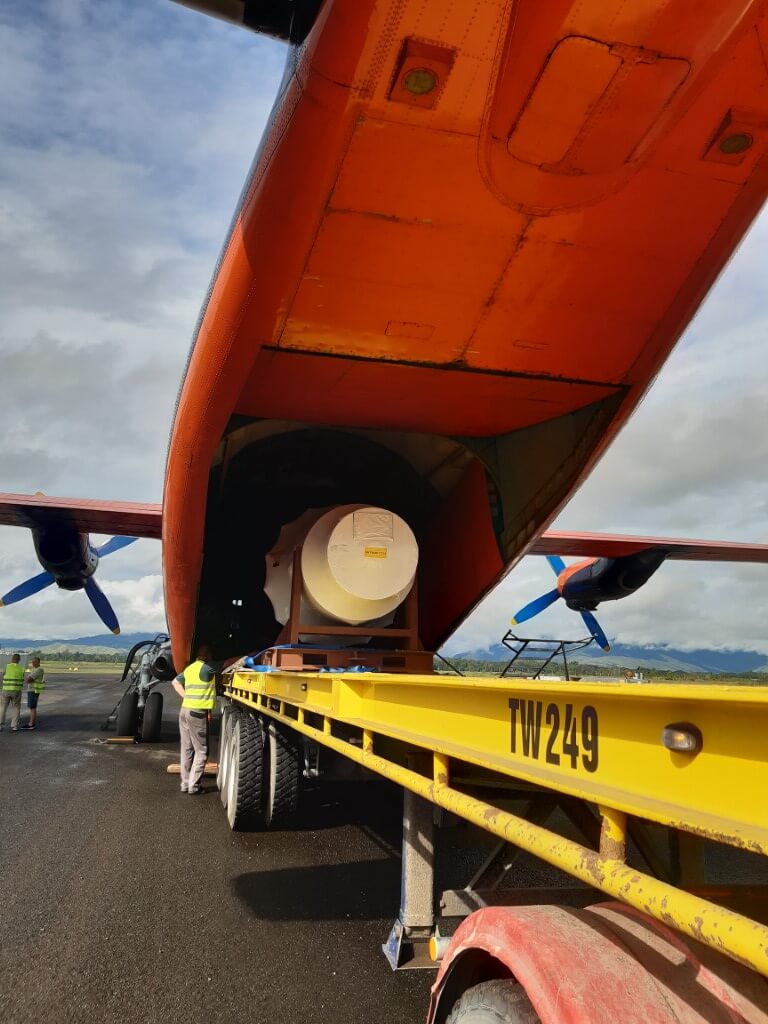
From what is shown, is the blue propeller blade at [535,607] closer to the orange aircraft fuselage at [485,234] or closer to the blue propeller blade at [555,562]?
the blue propeller blade at [555,562]

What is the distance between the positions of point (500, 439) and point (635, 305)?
1.95m

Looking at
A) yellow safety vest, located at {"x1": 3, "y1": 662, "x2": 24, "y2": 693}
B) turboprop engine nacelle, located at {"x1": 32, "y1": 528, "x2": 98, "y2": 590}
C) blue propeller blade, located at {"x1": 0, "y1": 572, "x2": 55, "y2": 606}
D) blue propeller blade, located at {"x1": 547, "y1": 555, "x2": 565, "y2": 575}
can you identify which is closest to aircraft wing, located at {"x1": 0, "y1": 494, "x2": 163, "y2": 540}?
turboprop engine nacelle, located at {"x1": 32, "y1": 528, "x2": 98, "y2": 590}

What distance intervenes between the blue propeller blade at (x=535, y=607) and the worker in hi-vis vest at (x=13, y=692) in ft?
30.7

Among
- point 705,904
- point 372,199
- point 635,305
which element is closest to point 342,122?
point 372,199

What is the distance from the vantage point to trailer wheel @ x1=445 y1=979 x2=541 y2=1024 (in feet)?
4.71

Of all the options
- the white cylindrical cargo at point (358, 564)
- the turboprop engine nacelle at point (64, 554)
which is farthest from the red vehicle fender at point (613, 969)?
the turboprop engine nacelle at point (64, 554)

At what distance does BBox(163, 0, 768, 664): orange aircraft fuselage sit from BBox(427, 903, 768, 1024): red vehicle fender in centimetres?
304

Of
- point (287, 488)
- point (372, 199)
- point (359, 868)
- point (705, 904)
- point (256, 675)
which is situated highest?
point (372, 199)

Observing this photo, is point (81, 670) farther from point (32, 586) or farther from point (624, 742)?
point (624, 742)

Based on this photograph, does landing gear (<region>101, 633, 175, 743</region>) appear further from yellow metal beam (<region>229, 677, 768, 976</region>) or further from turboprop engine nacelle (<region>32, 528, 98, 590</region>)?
yellow metal beam (<region>229, 677, 768, 976</region>)

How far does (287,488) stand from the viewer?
295 inches

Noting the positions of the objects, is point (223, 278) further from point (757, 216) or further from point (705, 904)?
point (705, 904)

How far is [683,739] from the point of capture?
1.17 m

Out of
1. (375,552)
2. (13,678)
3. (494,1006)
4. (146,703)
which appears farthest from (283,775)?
(13,678)
